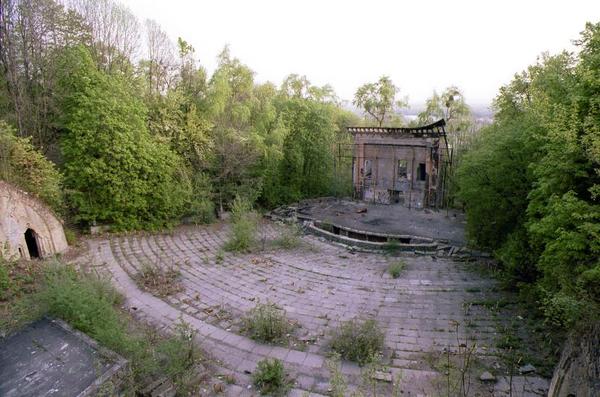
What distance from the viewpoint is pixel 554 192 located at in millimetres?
7055

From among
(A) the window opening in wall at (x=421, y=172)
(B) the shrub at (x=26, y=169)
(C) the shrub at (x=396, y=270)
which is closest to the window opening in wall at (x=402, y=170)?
(A) the window opening in wall at (x=421, y=172)

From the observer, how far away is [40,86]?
14.9 metres

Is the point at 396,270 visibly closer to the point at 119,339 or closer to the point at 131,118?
the point at 119,339

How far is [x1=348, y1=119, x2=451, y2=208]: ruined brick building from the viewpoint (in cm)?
2116

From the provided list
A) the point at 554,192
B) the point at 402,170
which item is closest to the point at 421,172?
the point at 402,170

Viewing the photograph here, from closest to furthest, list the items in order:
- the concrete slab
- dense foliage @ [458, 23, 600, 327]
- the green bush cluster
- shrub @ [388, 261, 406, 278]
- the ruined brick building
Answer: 1. the concrete slab
2. the green bush cluster
3. dense foliage @ [458, 23, 600, 327]
4. shrub @ [388, 261, 406, 278]
5. the ruined brick building

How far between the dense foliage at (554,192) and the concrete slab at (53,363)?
7.02 meters

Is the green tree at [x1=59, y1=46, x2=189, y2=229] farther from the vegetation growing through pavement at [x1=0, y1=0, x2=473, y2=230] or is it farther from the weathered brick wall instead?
the weathered brick wall

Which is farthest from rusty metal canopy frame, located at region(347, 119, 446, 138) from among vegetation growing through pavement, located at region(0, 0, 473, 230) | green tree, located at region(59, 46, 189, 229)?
green tree, located at region(59, 46, 189, 229)

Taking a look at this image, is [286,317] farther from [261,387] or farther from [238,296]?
[261,387]

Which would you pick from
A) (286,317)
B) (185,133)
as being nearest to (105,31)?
(185,133)

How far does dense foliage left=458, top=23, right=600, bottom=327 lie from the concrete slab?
7020 mm

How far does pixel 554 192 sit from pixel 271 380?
642 cm

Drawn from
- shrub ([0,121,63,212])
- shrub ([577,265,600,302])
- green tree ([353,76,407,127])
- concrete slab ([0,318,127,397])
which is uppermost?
green tree ([353,76,407,127])
